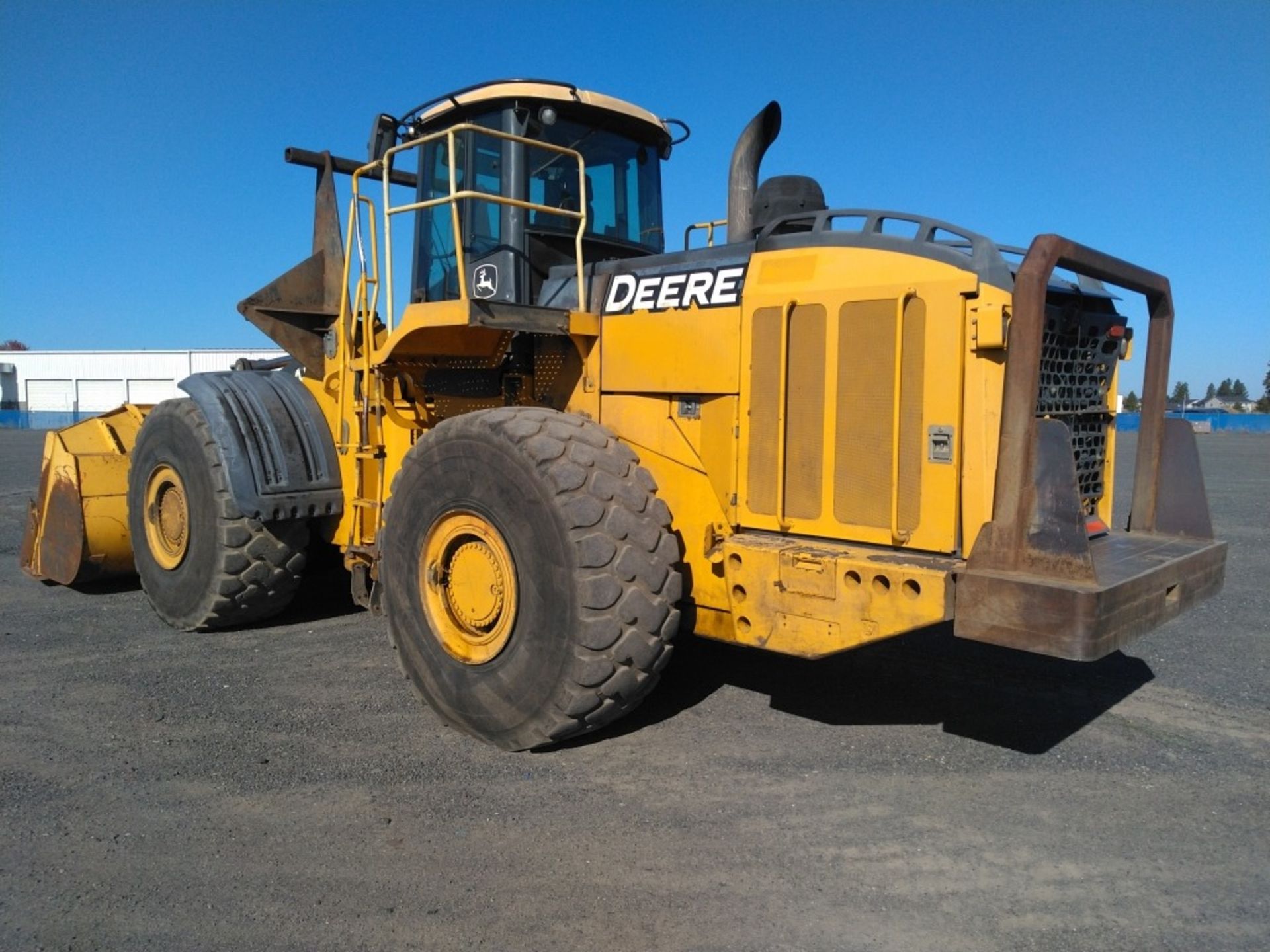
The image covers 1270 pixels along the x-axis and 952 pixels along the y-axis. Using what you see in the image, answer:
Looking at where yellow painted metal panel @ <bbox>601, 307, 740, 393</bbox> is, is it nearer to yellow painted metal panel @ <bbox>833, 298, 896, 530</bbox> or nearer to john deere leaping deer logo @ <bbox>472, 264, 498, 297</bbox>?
yellow painted metal panel @ <bbox>833, 298, 896, 530</bbox>

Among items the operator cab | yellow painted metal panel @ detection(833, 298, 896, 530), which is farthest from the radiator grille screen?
the operator cab

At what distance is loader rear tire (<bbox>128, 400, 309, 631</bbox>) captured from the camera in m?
6.33

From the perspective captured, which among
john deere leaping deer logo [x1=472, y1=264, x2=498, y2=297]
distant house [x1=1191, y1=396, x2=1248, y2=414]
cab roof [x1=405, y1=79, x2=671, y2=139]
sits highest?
distant house [x1=1191, y1=396, x2=1248, y2=414]

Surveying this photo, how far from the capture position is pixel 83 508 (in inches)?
297

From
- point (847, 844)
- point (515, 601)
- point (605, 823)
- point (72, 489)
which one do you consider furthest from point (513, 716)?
point (72, 489)

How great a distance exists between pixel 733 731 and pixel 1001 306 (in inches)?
91.5

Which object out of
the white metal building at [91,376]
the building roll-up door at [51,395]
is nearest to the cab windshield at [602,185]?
the white metal building at [91,376]

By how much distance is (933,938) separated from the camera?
3.05 metres

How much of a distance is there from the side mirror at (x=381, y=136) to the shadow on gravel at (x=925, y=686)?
350 centimetres

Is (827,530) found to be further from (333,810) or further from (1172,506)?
(333,810)

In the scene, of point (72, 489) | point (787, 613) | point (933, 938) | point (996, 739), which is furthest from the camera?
point (72, 489)

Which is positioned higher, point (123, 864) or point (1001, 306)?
point (1001, 306)

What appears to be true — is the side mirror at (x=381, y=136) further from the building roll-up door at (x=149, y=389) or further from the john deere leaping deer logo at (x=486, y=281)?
the building roll-up door at (x=149, y=389)

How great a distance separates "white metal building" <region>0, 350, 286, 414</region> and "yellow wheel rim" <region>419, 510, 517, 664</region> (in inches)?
2222
